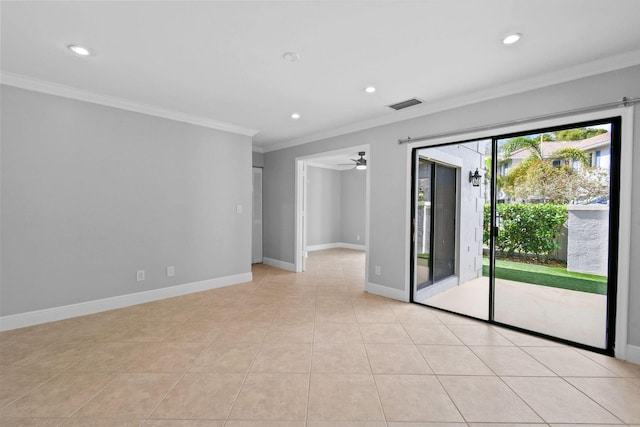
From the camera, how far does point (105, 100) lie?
3.36 metres

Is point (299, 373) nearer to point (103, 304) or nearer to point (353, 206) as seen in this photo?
point (103, 304)

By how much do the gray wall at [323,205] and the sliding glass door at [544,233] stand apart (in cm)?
442

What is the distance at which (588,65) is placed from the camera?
8.04ft

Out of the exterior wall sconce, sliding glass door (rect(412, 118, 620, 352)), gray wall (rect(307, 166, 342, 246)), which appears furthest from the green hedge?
gray wall (rect(307, 166, 342, 246))

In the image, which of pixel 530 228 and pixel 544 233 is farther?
pixel 530 228

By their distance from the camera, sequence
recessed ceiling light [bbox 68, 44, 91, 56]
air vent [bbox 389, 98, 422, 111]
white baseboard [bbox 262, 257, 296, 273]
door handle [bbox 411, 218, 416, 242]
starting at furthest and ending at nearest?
white baseboard [bbox 262, 257, 296, 273] < door handle [bbox 411, 218, 416, 242] < air vent [bbox 389, 98, 422, 111] < recessed ceiling light [bbox 68, 44, 91, 56]

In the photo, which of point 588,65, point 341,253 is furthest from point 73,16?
point 341,253

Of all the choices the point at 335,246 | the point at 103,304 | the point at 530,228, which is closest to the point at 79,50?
the point at 103,304

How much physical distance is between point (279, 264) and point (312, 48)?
14.5 feet

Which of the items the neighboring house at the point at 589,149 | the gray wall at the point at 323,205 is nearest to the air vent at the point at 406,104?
the neighboring house at the point at 589,149

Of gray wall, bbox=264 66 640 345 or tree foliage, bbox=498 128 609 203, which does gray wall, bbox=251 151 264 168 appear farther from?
tree foliage, bbox=498 128 609 203

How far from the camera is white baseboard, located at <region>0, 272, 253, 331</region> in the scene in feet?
9.54

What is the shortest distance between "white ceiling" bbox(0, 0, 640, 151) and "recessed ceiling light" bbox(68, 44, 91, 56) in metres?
0.06

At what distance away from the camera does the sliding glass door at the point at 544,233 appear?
2.61 m
